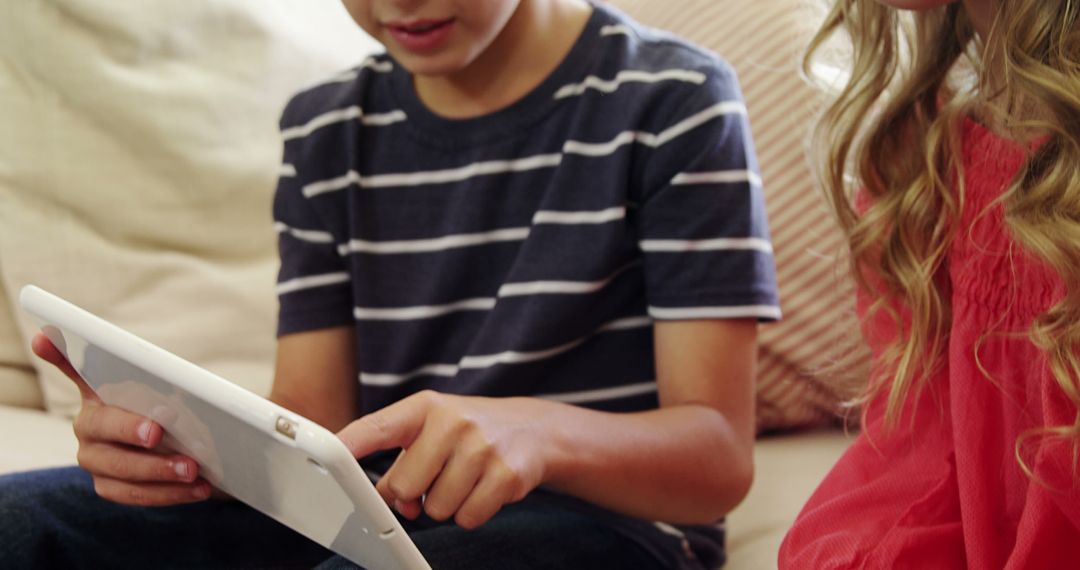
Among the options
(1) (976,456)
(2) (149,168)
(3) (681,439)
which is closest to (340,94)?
(2) (149,168)

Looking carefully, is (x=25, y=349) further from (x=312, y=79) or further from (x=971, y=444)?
(x=971, y=444)

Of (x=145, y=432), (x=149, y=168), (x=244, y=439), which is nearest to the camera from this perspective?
(x=244, y=439)

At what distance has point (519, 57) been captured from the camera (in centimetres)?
89

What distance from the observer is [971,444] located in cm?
70

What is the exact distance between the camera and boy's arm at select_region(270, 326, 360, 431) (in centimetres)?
95

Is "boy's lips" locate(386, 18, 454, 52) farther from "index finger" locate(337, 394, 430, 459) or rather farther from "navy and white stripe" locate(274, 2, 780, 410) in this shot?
"index finger" locate(337, 394, 430, 459)

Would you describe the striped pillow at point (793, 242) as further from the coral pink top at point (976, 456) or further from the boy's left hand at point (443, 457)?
the boy's left hand at point (443, 457)

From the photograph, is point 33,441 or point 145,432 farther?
point 33,441

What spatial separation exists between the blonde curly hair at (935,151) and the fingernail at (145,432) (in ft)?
1.44

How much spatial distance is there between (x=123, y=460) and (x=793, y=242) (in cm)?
57

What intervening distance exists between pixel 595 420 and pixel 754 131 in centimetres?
40

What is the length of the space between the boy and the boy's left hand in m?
0.05

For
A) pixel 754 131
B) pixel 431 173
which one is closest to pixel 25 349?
pixel 431 173

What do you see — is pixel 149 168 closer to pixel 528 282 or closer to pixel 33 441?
pixel 33 441
